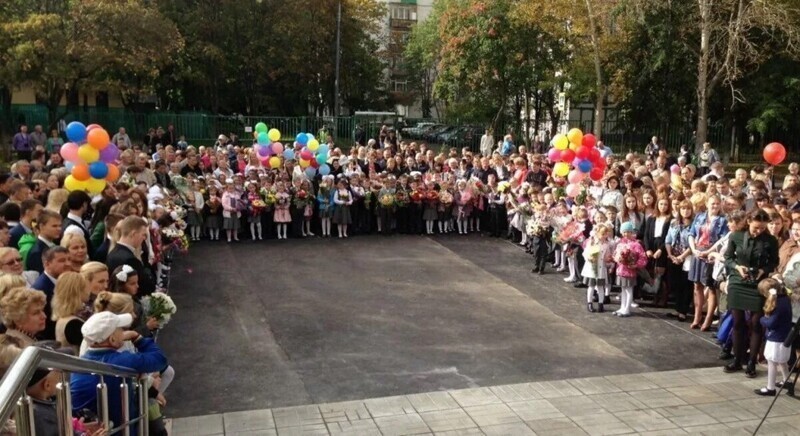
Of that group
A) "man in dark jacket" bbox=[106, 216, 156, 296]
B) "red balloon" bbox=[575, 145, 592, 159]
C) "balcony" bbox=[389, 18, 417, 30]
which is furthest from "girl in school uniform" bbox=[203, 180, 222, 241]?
"balcony" bbox=[389, 18, 417, 30]

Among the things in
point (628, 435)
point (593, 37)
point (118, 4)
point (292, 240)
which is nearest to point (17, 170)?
point (292, 240)

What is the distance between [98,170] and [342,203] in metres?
6.00

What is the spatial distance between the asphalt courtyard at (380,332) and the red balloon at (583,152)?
234 centimetres

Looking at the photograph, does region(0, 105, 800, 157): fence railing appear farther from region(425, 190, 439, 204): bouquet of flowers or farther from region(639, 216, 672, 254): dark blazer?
region(639, 216, 672, 254): dark blazer

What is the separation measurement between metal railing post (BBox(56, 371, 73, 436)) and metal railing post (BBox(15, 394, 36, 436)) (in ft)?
1.77

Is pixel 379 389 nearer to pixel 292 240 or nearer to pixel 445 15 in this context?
pixel 292 240

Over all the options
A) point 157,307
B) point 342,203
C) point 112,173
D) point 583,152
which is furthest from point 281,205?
point 157,307

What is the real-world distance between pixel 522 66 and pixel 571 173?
734 inches

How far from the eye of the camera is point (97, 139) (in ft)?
34.7

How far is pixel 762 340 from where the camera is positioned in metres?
7.95

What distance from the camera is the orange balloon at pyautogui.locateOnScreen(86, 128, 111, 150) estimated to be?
10.5m

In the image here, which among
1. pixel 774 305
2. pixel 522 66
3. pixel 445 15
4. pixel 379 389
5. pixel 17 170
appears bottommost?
pixel 379 389

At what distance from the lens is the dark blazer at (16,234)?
734 cm

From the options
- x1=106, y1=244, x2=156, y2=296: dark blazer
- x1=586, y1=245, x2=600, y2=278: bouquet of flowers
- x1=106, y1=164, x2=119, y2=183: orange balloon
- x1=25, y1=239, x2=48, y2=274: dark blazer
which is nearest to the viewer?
x1=106, y1=244, x2=156, y2=296: dark blazer
